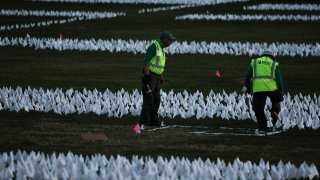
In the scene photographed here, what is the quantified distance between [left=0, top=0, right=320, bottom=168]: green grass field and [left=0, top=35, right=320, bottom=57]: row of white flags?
1061 millimetres

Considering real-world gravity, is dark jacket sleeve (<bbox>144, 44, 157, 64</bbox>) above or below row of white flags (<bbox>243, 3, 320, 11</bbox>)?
below

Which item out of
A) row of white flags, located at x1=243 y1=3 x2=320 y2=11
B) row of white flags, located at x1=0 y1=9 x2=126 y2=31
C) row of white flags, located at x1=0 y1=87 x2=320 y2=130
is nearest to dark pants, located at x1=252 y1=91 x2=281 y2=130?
row of white flags, located at x1=0 y1=87 x2=320 y2=130

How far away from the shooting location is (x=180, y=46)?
133 feet

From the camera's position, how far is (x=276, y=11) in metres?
70.1

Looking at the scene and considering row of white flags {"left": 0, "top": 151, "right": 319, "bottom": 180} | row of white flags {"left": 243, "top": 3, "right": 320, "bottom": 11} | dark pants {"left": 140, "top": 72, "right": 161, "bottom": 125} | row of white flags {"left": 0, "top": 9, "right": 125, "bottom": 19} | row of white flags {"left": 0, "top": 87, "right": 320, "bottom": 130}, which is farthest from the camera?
row of white flags {"left": 243, "top": 3, "right": 320, "bottom": 11}

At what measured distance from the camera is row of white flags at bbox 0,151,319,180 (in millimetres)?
12914

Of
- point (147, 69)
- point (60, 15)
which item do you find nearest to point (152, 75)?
point (147, 69)

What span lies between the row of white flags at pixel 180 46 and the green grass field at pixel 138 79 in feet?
3.48

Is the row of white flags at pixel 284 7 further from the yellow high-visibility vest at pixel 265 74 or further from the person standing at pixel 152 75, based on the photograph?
the yellow high-visibility vest at pixel 265 74

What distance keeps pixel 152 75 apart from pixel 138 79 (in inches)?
399

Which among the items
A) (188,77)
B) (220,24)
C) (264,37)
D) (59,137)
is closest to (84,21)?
(220,24)

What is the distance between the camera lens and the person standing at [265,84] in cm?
1931

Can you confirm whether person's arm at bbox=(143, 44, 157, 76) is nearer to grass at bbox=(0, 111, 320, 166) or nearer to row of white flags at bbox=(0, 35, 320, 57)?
grass at bbox=(0, 111, 320, 166)

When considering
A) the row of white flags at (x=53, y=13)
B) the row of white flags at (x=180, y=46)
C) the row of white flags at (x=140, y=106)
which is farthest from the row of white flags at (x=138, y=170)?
the row of white flags at (x=53, y=13)
